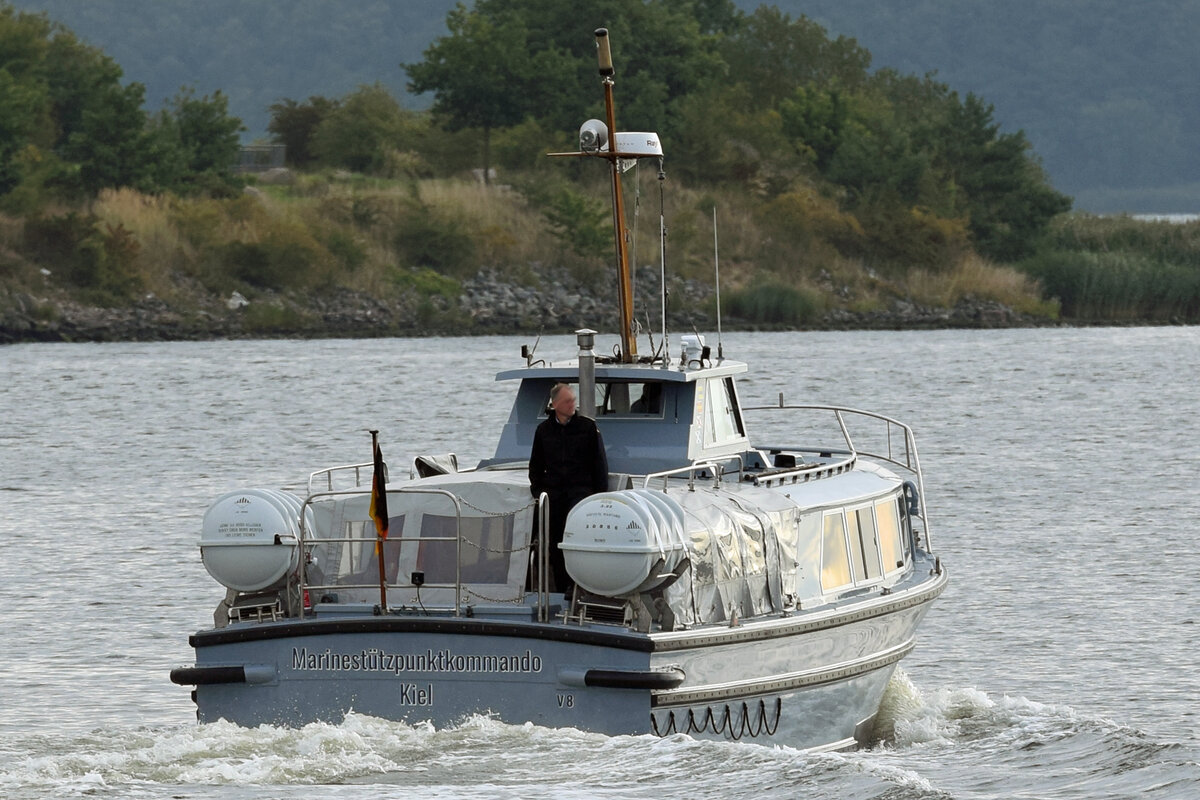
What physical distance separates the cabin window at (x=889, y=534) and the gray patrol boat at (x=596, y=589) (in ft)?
0.30

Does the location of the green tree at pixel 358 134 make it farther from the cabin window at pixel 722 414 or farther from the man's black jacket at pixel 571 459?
the man's black jacket at pixel 571 459

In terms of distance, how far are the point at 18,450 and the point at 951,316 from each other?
55176 mm

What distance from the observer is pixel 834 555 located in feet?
48.8

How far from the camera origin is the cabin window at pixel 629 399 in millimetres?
15242

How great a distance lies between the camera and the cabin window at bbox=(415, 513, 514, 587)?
44.4ft

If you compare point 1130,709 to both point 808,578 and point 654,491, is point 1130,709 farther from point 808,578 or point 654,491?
point 654,491

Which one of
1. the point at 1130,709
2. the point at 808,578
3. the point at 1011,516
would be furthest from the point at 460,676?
the point at 1011,516

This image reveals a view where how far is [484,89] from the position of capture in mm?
94938

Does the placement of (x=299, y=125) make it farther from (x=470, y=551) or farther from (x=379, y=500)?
(x=379, y=500)

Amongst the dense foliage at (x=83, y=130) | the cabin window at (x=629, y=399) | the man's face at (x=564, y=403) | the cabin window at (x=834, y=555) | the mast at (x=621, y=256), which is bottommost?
the cabin window at (x=834, y=555)

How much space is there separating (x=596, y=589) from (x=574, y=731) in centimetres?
88

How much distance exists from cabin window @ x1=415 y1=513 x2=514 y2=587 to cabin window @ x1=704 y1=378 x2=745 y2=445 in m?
2.25

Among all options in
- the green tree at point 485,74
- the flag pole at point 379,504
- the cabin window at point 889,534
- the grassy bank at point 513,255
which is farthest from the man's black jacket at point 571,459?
the green tree at point 485,74

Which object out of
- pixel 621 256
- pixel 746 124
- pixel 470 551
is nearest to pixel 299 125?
pixel 746 124
